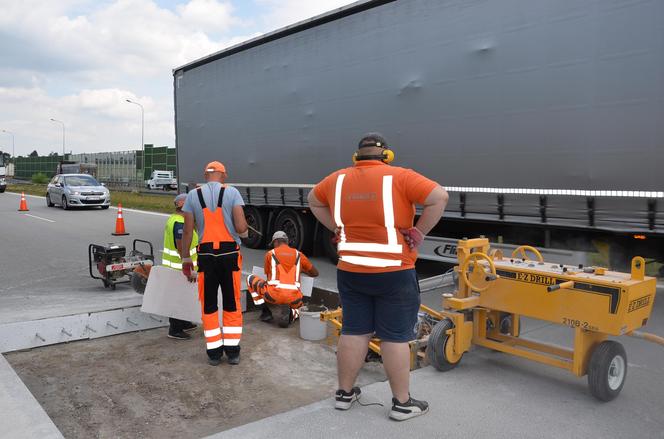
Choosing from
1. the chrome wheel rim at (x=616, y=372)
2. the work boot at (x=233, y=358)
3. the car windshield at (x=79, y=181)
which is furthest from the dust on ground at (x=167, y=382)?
the car windshield at (x=79, y=181)

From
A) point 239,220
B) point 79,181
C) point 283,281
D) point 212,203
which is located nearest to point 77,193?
point 79,181

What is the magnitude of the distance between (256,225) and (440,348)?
8014 mm

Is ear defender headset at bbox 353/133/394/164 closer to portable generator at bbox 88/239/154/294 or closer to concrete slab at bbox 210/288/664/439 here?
concrete slab at bbox 210/288/664/439

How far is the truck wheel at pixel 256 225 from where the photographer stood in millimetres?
11766

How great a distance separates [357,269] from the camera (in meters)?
3.54

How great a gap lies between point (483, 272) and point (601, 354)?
98 cm

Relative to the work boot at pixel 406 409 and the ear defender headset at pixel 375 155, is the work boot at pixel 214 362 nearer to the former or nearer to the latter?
the work boot at pixel 406 409

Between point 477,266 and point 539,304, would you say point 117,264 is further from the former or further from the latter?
point 539,304

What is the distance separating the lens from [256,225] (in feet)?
39.1

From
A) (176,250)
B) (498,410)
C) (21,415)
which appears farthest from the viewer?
(176,250)

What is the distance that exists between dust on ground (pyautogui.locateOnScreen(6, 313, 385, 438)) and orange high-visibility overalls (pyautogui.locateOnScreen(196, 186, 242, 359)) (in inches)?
9.1

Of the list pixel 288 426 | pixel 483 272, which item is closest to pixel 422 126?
pixel 483 272

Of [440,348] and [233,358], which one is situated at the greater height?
[440,348]

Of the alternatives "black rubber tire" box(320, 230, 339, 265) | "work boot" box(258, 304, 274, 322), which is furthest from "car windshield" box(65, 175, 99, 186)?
"work boot" box(258, 304, 274, 322)
